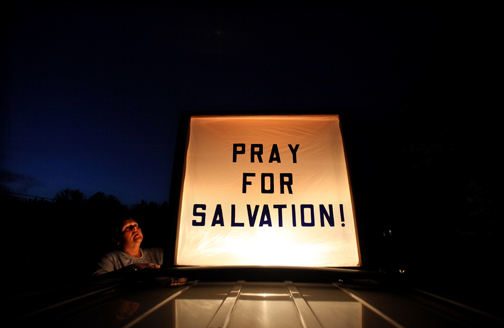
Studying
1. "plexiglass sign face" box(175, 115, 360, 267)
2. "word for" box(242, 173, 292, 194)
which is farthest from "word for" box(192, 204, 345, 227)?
"word for" box(242, 173, 292, 194)

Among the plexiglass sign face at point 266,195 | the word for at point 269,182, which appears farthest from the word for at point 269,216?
the word for at point 269,182

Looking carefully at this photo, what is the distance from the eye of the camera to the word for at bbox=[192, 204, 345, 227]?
1835 mm

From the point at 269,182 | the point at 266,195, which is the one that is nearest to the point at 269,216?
the point at 266,195

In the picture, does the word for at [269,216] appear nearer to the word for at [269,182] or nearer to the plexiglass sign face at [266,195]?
the plexiglass sign face at [266,195]

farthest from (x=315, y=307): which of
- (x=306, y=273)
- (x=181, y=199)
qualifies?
(x=181, y=199)

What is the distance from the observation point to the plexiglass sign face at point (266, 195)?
5.79 ft

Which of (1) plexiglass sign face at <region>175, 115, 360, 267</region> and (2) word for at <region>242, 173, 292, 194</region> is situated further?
(2) word for at <region>242, 173, 292, 194</region>

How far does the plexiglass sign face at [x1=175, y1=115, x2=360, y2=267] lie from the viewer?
1.76 metres

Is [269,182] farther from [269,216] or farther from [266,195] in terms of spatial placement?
[269,216]

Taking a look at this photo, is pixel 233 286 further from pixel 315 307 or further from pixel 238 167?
pixel 238 167

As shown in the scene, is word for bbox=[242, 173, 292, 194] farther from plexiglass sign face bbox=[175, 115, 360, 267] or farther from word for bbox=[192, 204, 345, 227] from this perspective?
word for bbox=[192, 204, 345, 227]

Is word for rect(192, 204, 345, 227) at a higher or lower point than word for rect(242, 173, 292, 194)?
lower

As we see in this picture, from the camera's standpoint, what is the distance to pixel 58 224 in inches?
416

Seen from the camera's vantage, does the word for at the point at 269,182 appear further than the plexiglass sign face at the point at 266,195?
Yes
